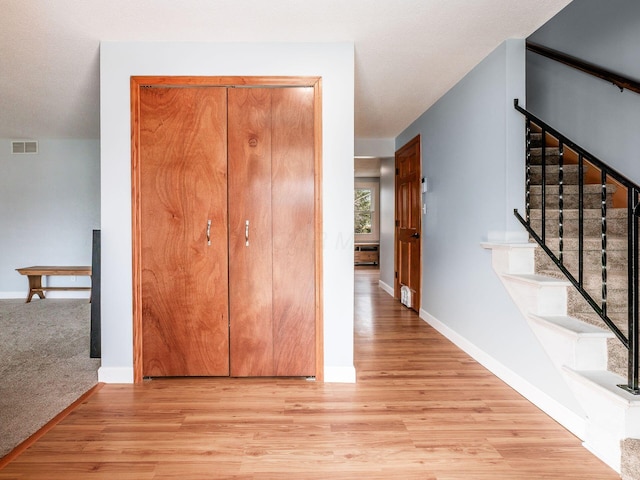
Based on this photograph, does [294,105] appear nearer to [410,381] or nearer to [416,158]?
[410,381]

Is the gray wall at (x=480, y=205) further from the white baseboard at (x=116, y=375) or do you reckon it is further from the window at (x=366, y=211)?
the window at (x=366, y=211)

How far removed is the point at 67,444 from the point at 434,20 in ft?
10.3

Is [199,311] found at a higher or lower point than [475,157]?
lower

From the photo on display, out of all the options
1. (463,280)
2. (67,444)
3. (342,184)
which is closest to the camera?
(67,444)

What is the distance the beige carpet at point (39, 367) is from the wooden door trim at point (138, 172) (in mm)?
491

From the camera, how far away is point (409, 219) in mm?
5094

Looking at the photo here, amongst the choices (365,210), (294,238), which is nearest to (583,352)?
(294,238)

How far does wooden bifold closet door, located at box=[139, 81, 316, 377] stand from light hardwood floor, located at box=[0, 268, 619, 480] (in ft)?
0.88

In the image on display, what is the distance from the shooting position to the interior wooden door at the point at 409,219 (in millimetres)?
4723

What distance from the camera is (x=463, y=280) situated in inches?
133

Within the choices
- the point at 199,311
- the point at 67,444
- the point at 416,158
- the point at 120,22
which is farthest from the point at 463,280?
the point at 120,22

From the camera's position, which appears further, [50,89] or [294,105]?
[50,89]

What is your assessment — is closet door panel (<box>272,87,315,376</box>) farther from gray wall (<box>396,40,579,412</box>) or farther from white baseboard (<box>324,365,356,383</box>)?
gray wall (<box>396,40,579,412</box>)

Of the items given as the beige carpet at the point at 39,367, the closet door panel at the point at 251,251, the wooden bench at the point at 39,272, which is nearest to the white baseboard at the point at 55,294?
the wooden bench at the point at 39,272
